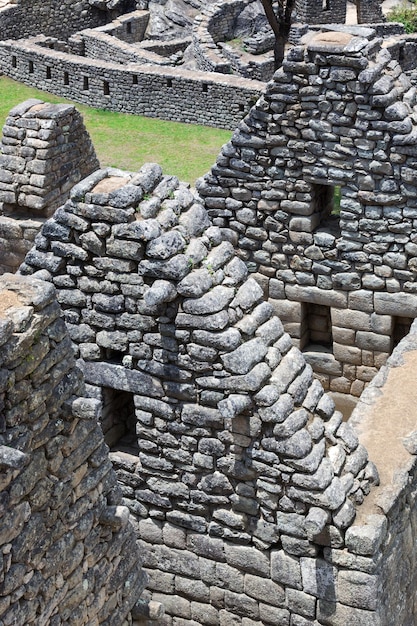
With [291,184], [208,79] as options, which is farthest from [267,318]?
[208,79]

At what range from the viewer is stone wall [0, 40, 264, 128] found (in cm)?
2784

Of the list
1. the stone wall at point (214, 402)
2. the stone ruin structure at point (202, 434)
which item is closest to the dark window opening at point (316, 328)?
the stone ruin structure at point (202, 434)

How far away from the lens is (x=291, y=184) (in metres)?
11.6

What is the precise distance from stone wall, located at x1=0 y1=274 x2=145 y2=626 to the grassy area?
50.3 ft

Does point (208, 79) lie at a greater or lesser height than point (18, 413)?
lesser

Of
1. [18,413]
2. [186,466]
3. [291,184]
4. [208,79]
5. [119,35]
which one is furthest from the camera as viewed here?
[119,35]

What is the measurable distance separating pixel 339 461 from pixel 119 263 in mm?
1993

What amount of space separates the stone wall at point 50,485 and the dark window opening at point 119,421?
1417mm

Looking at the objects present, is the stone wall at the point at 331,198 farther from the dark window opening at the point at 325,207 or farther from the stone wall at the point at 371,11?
the stone wall at the point at 371,11

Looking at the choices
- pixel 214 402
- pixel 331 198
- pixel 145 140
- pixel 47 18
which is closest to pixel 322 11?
pixel 47 18

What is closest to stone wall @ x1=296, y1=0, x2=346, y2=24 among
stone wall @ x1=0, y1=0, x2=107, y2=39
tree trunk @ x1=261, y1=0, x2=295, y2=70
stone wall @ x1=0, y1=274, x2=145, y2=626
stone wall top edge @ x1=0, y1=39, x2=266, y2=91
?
stone wall @ x1=0, y1=0, x2=107, y2=39

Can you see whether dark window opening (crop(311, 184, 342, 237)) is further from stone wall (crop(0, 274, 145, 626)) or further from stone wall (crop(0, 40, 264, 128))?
stone wall (crop(0, 40, 264, 128))

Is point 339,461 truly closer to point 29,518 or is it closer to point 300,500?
point 300,500

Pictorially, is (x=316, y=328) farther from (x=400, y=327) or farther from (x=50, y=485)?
(x=50, y=485)
